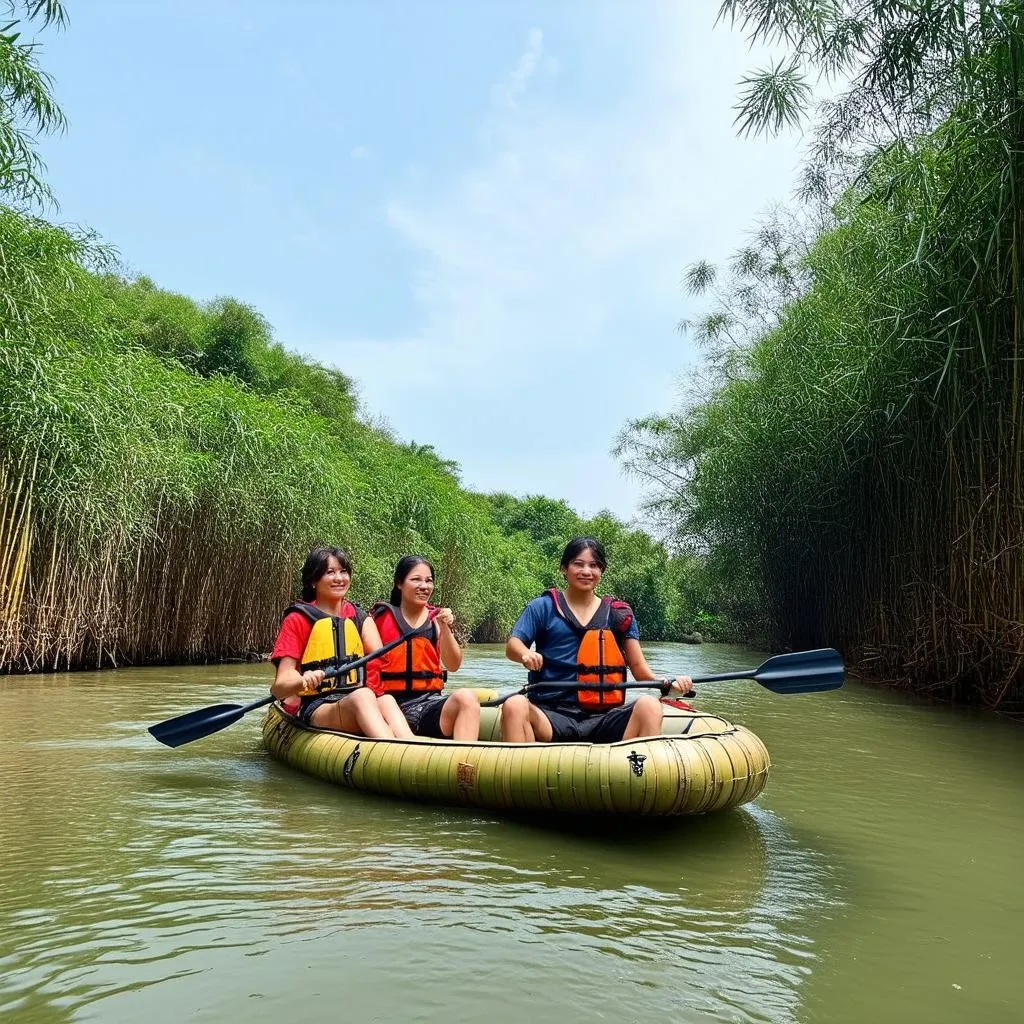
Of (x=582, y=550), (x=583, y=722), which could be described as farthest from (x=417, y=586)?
(x=583, y=722)

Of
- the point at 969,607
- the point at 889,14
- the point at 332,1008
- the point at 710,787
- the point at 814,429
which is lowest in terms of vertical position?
the point at 332,1008

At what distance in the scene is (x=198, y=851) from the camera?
2623mm

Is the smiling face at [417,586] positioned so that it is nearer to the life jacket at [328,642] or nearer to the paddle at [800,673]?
the life jacket at [328,642]

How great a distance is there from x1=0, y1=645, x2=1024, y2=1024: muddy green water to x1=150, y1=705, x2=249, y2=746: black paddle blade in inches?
4.9

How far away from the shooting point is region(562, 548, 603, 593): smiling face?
11.5 feet

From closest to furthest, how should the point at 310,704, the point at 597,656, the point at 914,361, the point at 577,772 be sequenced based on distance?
the point at 577,772 < the point at 597,656 < the point at 310,704 < the point at 914,361

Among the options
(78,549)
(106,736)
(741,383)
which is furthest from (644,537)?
(106,736)

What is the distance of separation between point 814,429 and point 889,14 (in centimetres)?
444

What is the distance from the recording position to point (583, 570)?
3492 millimetres

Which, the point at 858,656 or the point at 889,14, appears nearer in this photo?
the point at 889,14

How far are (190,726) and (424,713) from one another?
42.1 inches

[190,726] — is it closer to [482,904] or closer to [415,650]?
[415,650]

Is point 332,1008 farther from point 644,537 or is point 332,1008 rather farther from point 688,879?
point 644,537

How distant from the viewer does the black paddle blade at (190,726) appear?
4.00m
